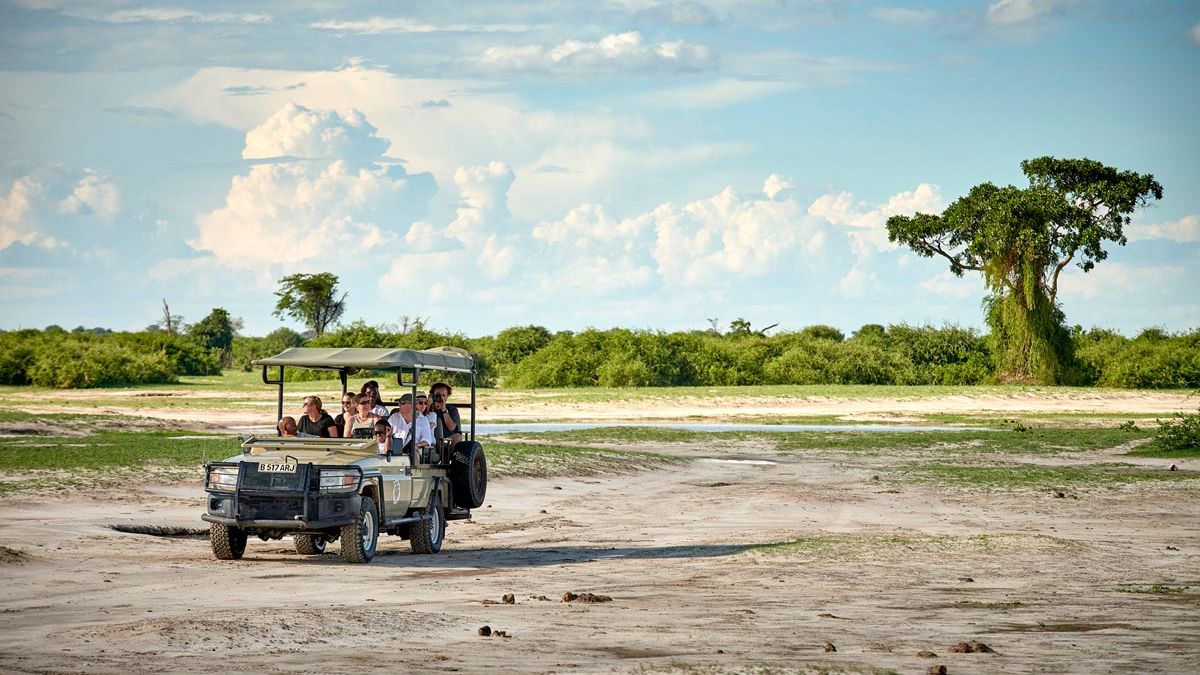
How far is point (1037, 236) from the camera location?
2712 inches

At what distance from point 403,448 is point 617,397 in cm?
4512

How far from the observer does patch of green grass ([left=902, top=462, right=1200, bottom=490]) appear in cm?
2829

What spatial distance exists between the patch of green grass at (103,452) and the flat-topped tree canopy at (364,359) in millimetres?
5243

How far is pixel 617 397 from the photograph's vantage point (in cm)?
6216

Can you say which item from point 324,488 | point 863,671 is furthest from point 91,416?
point 863,671

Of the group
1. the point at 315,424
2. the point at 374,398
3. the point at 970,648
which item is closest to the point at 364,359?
the point at 374,398

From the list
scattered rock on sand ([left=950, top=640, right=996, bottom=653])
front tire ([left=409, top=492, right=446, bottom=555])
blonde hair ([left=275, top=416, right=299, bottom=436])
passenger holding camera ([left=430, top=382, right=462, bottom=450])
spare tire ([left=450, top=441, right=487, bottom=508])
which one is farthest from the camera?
spare tire ([left=450, top=441, right=487, bottom=508])

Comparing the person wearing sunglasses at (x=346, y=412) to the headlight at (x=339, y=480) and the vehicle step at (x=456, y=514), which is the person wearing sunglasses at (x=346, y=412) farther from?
the vehicle step at (x=456, y=514)

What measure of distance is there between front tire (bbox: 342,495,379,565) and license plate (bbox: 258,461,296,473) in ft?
2.63

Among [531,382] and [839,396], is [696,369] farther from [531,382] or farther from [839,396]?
[839,396]

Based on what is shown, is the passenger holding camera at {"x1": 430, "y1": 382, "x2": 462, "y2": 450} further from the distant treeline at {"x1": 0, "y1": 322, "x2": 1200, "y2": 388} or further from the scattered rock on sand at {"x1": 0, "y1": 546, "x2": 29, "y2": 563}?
the distant treeline at {"x1": 0, "y1": 322, "x2": 1200, "y2": 388}

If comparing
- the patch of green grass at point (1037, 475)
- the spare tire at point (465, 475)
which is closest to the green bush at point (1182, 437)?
the patch of green grass at point (1037, 475)

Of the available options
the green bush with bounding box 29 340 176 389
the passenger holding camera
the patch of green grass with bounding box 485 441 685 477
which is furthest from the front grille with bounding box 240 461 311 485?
the green bush with bounding box 29 340 176 389

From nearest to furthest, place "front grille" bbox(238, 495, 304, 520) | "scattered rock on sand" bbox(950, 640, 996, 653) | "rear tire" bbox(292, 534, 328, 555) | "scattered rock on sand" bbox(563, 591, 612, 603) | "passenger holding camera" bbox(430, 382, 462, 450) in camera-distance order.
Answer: "scattered rock on sand" bbox(950, 640, 996, 653) → "scattered rock on sand" bbox(563, 591, 612, 603) → "front grille" bbox(238, 495, 304, 520) → "rear tire" bbox(292, 534, 328, 555) → "passenger holding camera" bbox(430, 382, 462, 450)
